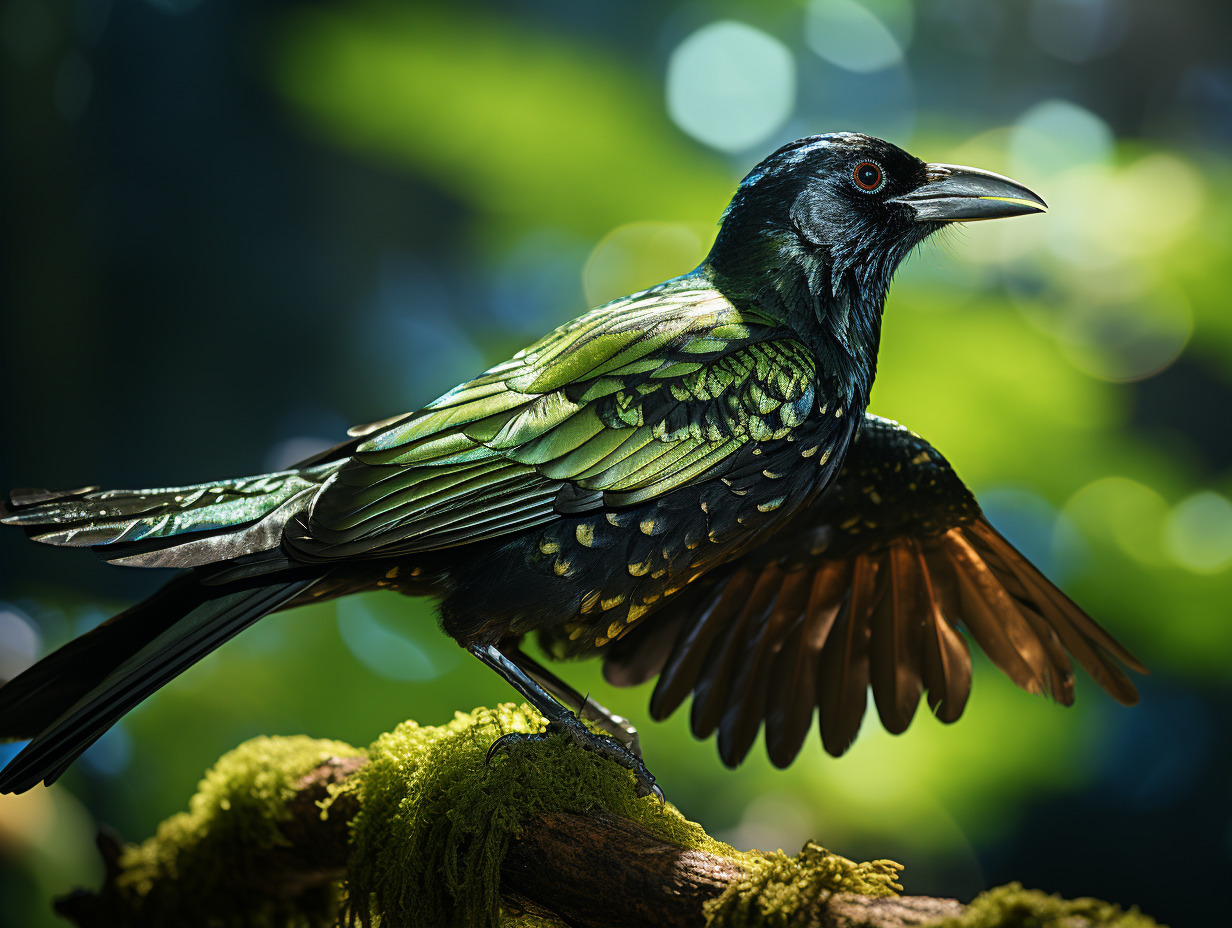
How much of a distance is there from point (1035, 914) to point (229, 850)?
203cm

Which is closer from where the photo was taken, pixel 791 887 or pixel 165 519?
pixel 791 887

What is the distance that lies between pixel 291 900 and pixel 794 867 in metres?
1.82

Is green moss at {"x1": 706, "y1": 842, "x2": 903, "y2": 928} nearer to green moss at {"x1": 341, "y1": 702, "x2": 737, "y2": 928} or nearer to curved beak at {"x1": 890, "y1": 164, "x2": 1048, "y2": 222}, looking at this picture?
green moss at {"x1": 341, "y1": 702, "x2": 737, "y2": 928}

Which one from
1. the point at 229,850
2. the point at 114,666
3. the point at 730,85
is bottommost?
the point at 229,850

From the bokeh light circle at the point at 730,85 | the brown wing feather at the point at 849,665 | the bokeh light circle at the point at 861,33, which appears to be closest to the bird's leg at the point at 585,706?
the brown wing feather at the point at 849,665

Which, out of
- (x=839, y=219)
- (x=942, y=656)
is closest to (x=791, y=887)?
(x=942, y=656)

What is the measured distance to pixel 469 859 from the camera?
1.60 metres

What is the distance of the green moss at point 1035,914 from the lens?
1109 millimetres

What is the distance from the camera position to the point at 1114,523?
13.1ft

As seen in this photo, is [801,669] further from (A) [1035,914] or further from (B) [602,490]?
(A) [1035,914]

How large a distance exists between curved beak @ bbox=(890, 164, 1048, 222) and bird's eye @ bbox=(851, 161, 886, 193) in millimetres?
57

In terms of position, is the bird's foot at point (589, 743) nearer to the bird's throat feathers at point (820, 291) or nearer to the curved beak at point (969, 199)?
the bird's throat feathers at point (820, 291)

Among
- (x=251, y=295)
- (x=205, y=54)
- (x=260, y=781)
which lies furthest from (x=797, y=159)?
(x=205, y=54)

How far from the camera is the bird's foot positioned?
1.74 m
